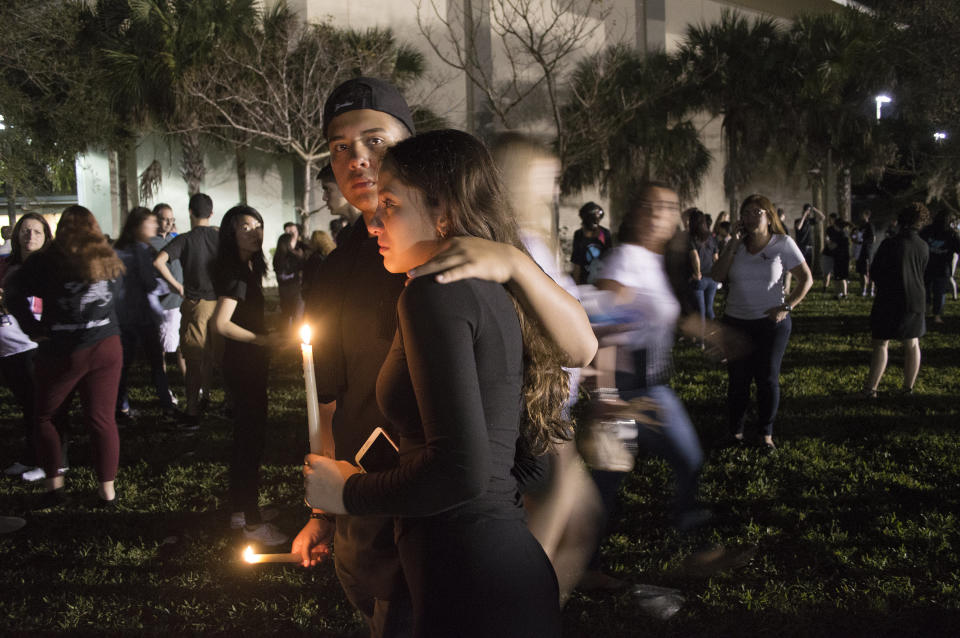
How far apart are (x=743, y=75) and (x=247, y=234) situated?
25.7m

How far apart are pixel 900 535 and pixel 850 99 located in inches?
1056

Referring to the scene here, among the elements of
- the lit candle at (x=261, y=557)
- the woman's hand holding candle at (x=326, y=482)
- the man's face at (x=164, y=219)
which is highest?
the man's face at (x=164, y=219)

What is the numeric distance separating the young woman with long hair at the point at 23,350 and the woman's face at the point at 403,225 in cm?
527

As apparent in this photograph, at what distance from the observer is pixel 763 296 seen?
5945mm

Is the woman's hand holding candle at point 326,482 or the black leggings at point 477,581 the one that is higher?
the woman's hand holding candle at point 326,482

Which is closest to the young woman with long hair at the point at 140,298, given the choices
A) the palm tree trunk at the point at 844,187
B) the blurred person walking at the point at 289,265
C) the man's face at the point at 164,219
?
the man's face at the point at 164,219

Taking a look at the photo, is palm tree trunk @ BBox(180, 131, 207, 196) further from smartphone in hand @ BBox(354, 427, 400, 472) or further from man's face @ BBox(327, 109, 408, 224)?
smartphone in hand @ BBox(354, 427, 400, 472)

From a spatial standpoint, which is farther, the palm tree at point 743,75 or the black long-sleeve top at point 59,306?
the palm tree at point 743,75

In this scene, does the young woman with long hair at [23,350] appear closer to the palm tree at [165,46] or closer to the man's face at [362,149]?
the man's face at [362,149]

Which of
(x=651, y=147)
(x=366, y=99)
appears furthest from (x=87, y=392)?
(x=651, y=147)

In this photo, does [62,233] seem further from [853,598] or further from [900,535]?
[900,535]

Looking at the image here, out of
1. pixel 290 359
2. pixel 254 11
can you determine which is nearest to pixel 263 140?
pixel 254 11

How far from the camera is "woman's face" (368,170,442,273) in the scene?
4.89ft

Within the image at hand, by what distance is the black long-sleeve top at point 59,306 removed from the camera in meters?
4.98
